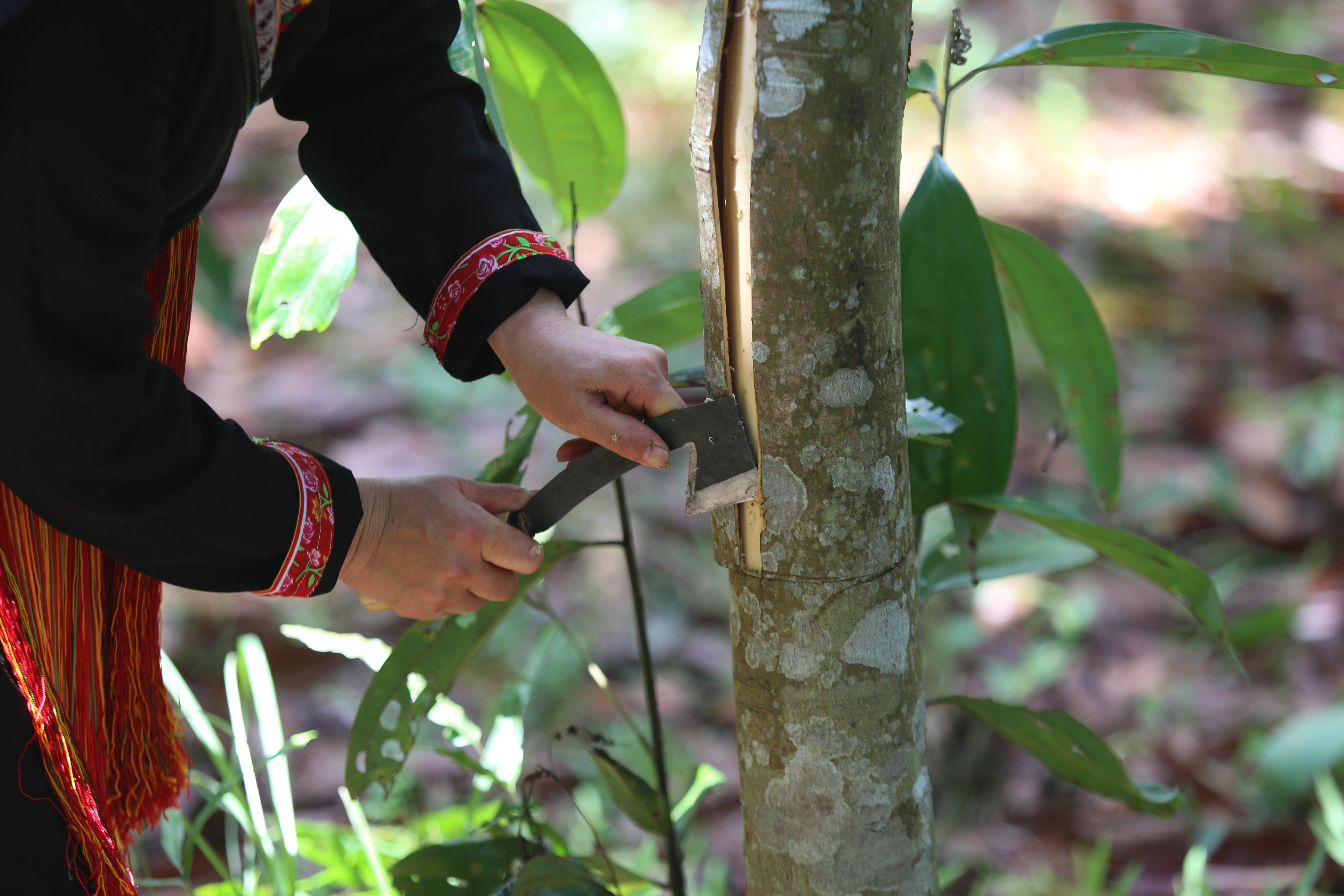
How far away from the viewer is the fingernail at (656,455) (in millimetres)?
600

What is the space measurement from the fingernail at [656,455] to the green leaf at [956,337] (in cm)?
25

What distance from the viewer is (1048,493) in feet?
6.71

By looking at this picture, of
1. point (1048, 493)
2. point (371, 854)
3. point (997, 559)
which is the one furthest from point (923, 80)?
point (1048, 493)

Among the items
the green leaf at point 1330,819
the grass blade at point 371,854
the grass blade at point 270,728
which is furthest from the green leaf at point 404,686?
the green leaf at point 1330,819

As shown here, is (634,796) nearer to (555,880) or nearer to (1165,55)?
(555,880)

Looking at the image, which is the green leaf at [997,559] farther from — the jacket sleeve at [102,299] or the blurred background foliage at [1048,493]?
the jacket sleeve at [102,299]

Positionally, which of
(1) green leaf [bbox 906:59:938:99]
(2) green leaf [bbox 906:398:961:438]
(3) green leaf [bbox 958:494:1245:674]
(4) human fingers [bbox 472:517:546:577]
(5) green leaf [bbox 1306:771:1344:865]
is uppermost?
(1) green leaf [bbox 906:59:938:99]

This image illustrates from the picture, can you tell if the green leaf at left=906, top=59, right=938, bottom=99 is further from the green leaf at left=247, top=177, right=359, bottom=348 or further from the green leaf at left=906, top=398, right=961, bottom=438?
the green leaf at left=247, top=177, right=359, bottom=348

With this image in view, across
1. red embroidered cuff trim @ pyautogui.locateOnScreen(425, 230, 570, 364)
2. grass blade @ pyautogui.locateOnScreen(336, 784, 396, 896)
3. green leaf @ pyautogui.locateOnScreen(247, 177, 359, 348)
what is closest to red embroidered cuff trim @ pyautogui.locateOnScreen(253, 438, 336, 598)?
red embroidered cuff trim @ pyautogui.locateOnScreen(425, 230, 570, 364)

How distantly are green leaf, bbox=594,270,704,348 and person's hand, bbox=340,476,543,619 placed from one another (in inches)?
9.1

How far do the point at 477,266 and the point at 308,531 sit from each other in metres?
0.22

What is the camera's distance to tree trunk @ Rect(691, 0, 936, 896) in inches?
20.8

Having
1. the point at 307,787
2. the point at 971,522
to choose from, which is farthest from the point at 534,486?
the point at 971,522

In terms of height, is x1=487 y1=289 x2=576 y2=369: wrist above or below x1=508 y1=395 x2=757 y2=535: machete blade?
above
